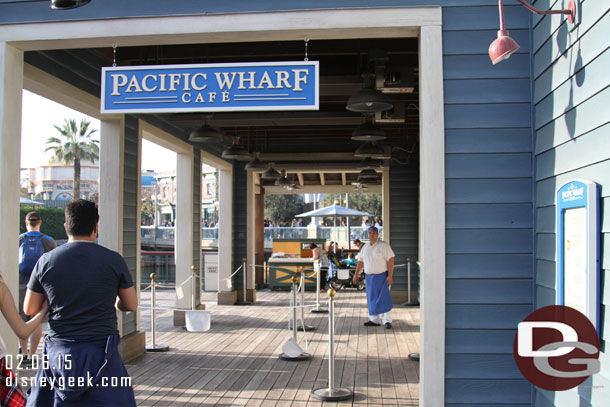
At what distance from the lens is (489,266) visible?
3760 millimetres

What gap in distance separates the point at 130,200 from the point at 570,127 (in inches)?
221

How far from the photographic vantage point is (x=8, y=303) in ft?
10.3

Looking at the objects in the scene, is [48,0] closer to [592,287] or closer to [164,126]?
[592,287]

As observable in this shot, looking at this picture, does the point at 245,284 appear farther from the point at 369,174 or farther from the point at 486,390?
the point at 486,390

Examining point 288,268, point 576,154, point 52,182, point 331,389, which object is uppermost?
point 52,182

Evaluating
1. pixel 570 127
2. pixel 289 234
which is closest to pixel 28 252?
pixel 570 127

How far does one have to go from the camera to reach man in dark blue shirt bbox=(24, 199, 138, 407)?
115 inches

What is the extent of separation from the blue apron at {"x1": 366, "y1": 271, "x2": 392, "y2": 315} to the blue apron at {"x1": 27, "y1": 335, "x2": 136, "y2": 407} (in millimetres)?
6176

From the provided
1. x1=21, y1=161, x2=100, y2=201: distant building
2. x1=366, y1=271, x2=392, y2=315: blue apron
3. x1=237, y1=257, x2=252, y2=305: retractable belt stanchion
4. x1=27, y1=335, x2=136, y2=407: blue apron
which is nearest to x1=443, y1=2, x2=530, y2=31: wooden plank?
x1=27, y1=335, x2=136, y2=407: blue apron

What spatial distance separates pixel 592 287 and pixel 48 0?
12.8 feet

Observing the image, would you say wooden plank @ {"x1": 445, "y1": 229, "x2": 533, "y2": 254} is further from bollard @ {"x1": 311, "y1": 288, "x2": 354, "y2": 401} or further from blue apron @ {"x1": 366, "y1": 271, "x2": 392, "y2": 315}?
blue apron @ {"x1": 366, "y1": 271, "x2": 392, "y2": 315}

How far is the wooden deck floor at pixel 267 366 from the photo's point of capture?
5.67 metres

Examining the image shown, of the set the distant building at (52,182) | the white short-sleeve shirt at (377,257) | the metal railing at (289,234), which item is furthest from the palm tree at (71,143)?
the white short-sleeve shirt at (377,257)

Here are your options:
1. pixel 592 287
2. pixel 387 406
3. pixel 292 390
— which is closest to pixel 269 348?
pixel 292 390
